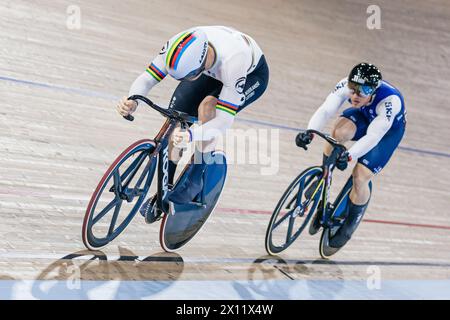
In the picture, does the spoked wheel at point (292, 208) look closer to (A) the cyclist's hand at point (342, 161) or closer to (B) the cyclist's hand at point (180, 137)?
(A) the cyclist's hand at point (342, 161)

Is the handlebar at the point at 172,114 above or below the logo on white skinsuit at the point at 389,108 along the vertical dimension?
below

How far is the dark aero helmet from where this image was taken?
9.91 feet

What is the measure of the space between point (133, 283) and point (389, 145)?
1.58 meters

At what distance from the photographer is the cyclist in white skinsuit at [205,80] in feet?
8.00

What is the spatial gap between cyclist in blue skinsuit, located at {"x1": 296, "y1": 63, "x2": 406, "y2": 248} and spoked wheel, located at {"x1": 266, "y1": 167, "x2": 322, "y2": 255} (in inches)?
5.1

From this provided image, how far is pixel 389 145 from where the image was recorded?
11.0 feet

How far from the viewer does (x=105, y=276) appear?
265 cm

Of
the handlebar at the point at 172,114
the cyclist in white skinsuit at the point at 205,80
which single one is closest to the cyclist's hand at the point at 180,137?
the cyclist in white skinsuit at the point at 205,80

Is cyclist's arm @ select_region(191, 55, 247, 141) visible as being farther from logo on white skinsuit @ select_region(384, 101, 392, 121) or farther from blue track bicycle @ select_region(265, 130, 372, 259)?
logo on white skinsuit @ select_region(384, 101, 392, 121)

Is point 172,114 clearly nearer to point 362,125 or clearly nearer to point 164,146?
point 164,146

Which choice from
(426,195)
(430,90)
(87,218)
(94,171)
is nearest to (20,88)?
(94,171)

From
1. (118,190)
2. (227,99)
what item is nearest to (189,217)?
(118,190)

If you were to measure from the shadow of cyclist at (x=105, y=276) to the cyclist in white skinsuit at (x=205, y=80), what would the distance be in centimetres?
33
